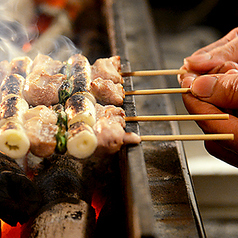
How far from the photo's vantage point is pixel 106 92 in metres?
2.34

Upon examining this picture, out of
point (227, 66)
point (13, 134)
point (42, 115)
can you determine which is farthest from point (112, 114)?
point (227, 66)

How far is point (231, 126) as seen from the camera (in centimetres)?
244

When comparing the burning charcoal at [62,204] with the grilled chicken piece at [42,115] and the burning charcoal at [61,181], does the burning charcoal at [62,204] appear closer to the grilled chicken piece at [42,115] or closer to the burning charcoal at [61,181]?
the burning charcoal at [61,181]

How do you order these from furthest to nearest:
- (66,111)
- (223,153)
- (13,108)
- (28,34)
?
(28,34), (223,153), (66,111), (13,108)

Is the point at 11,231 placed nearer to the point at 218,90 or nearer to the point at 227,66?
the point at 218,90

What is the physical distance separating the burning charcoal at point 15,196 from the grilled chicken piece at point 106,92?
99 cm

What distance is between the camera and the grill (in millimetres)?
1691

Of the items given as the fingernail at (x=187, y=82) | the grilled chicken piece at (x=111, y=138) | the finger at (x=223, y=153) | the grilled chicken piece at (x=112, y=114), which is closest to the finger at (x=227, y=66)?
the fingernail at (x=187, y=82)

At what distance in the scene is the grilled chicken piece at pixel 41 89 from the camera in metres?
2.26

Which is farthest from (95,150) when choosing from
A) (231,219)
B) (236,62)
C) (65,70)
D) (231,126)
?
(231,219)

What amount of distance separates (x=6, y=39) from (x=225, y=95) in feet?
9.64

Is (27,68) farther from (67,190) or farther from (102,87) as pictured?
(67,190)

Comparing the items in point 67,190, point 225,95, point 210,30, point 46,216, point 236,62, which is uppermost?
point 210,30

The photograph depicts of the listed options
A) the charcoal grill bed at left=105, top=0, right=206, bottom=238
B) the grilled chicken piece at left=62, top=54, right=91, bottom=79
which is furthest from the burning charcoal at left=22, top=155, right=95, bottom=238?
the grilled chicken piece at left=62, top=54, right=91, bottom=79
